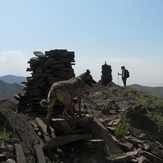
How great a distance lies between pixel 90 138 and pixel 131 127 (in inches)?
109

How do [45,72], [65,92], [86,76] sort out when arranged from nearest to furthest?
1. [65,92]
2. [86,76]
3. [45,72]

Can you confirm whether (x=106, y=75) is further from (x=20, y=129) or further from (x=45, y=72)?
(x=20, y=129)

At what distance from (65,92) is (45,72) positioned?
7.60ft

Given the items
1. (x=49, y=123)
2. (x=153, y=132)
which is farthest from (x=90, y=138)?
(x=153, y=132)

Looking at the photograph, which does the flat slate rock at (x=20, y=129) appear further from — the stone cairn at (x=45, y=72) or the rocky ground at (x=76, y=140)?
the stone cairn at (x=45, y=72)

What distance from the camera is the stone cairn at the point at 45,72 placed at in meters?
9.84

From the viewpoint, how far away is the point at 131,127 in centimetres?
1027

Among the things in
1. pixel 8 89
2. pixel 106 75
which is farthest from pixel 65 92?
pixel 8 89

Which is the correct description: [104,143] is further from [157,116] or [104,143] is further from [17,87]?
[17,87]

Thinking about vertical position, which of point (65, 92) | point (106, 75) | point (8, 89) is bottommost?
point (8, 89)

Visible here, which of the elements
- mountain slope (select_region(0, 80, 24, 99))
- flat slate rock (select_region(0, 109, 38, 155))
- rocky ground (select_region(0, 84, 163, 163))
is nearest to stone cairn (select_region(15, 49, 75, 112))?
Answer: rocky ground (select_region(0, 84, 163, 163))

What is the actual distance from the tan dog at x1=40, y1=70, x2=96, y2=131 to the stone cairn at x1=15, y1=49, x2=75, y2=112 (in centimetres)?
142

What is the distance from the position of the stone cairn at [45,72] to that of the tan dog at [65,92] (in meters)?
1.42

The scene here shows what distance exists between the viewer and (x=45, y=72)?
32.6ft
